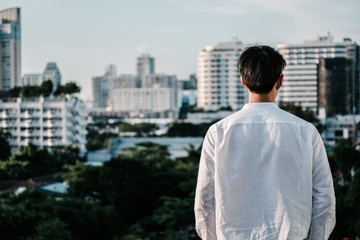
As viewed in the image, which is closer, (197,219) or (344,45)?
(197,219)

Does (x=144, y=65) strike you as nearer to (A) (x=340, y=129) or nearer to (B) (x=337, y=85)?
(B) (x=337, y=85)

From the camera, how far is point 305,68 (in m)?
57.2

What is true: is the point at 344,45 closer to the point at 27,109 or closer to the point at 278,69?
the point at 27,109

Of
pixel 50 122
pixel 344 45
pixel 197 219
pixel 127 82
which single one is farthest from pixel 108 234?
pixel 127 82

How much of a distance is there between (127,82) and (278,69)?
374 ft

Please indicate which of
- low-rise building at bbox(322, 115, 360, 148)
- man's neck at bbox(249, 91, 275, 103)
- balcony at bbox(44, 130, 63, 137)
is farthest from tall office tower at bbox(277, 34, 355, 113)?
man's neck at bbox(249, 91, 275, 103)

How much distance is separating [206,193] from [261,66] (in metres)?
0.28

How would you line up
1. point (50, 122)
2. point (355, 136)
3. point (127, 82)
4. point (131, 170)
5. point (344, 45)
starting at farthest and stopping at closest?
point (127, 82) → point (344, 45) → point (355, 136) → point (50, 122) → point (131, 170)

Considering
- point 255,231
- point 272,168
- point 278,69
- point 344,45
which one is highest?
point 344,45

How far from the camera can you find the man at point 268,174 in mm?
1146

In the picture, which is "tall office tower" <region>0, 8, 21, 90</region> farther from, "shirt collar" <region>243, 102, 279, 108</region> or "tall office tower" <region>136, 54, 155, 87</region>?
"tall office tower" <region>136, 54, 155, 87</region>

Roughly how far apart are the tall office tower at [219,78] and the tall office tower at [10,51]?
20791 millimetres

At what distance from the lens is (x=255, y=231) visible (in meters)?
1.16

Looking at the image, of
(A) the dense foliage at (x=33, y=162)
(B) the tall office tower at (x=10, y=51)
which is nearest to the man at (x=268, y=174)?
(A) the dense foliage at (x=33, y=162)
